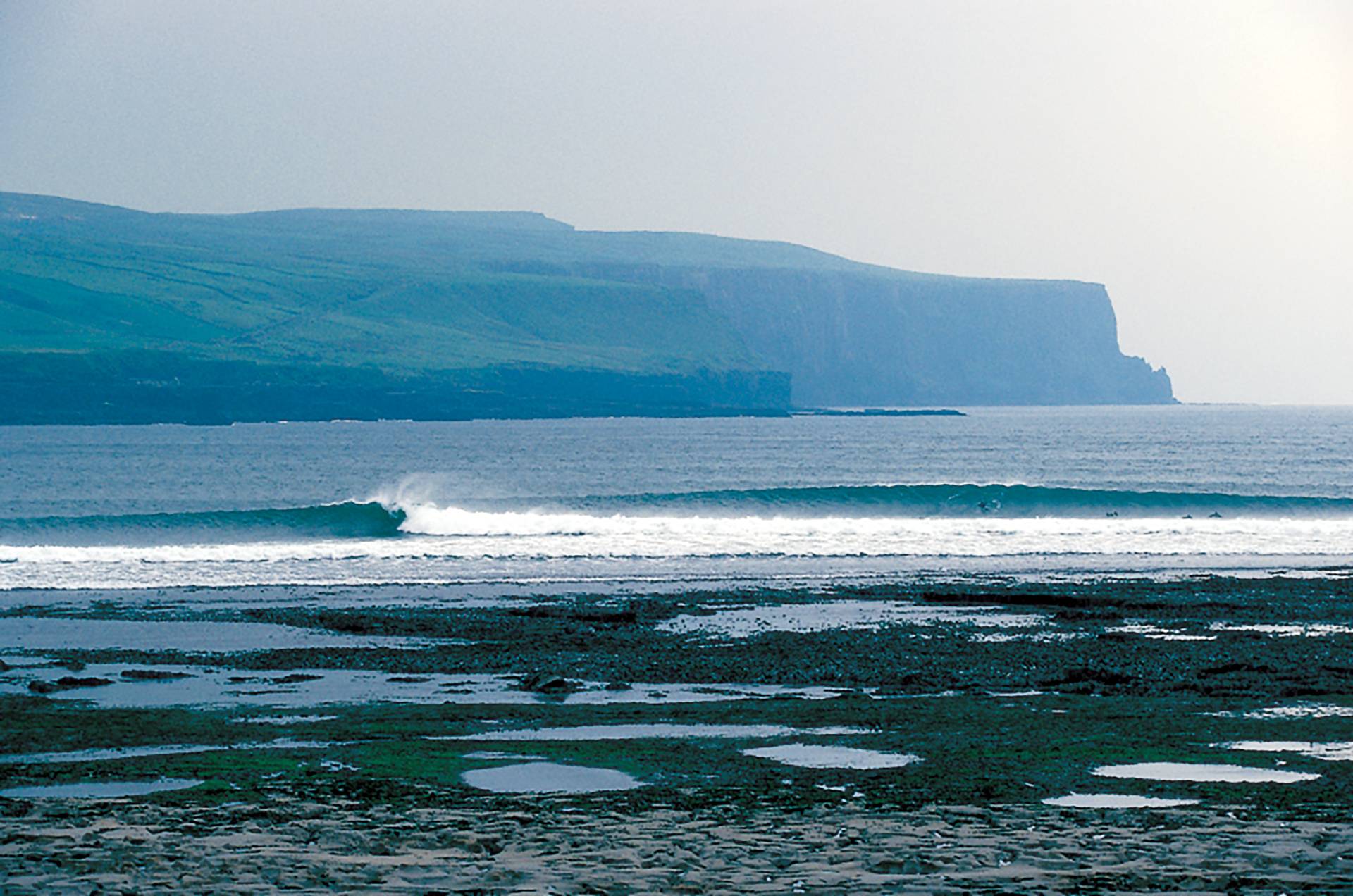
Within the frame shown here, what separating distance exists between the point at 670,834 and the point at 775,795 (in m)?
1.45

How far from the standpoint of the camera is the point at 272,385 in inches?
7854

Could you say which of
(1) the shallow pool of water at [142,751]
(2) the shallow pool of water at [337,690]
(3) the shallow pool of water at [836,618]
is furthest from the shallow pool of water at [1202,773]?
(3) the shallow pool of water at [836,618]

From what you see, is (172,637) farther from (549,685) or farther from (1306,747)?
(1306,747)

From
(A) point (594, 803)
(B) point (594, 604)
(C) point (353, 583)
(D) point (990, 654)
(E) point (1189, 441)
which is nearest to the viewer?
(A) point (594, 803)

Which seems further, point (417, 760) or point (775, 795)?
point (417, 760)

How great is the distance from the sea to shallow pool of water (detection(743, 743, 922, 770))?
52.3ft

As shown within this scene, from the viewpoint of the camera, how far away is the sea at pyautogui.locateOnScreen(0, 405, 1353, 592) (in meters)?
34.6

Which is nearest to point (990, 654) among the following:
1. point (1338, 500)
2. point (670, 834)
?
point (670, 834)

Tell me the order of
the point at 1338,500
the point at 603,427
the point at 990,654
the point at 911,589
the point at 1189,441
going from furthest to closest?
the point at 603,427 < the point at 1189,441 < the point at 1338,500 < the point at 911,589 < the point at 990,654

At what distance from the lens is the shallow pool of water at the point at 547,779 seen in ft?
40.0

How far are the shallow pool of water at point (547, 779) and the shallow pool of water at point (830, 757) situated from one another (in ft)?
4.50

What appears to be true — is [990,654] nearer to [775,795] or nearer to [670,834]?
[775,795]

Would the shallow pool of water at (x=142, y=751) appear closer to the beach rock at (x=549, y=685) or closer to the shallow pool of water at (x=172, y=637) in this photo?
the beach rock at (x=549, y=685)

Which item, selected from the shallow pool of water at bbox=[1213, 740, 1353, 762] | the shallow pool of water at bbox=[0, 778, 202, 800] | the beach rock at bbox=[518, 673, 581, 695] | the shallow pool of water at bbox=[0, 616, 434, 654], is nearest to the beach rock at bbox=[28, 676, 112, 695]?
the shallow pool of water at bbox=[0, 616, 434, 654]
